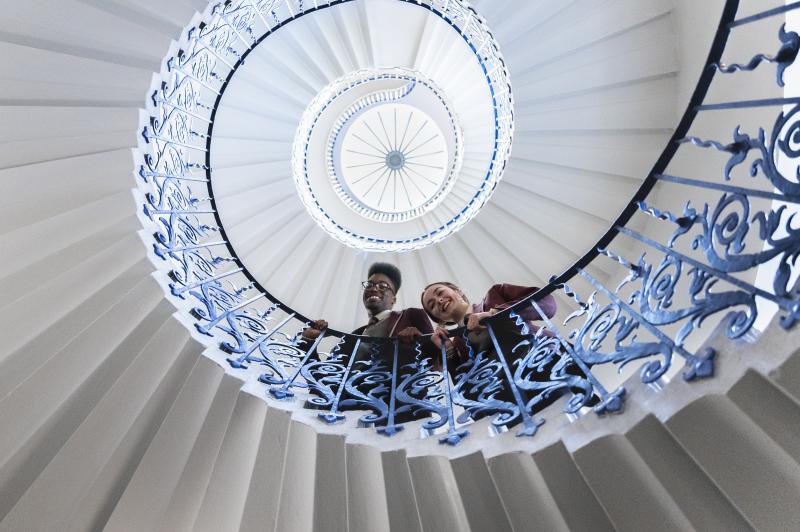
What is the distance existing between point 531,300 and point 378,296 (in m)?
1.96

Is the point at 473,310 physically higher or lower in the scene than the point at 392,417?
higher

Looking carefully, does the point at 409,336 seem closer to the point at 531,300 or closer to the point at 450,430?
the point at 531,300

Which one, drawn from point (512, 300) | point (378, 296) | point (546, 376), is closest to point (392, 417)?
point (546, 376)

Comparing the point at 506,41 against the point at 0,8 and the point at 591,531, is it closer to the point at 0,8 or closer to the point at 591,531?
the point at 0,8

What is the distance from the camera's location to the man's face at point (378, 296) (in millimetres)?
5129

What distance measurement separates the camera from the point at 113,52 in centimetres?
376

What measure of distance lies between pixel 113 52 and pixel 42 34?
1.52ft

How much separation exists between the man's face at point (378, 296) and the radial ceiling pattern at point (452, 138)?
4.12m

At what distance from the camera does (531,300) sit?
3.64 metres

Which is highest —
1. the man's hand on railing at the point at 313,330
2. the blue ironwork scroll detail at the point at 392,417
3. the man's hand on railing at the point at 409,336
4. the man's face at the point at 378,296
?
the man's face at the point at 378,296

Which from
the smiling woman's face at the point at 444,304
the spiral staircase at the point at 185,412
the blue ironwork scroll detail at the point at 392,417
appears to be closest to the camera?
the spiral staircase at the point at 185,412

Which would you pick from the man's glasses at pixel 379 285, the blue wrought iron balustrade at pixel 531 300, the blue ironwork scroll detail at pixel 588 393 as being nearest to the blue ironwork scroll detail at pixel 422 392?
the blue wrought iron balustrade at pixel 531 300

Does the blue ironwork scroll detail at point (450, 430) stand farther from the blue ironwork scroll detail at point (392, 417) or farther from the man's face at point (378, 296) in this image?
the man's face at point (378, 296)

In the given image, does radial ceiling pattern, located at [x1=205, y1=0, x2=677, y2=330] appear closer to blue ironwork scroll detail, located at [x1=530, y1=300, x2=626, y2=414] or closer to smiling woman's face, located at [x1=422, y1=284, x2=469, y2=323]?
smiling woman's face, located at [x1=422, y1=284, x2=469, y2=323]
